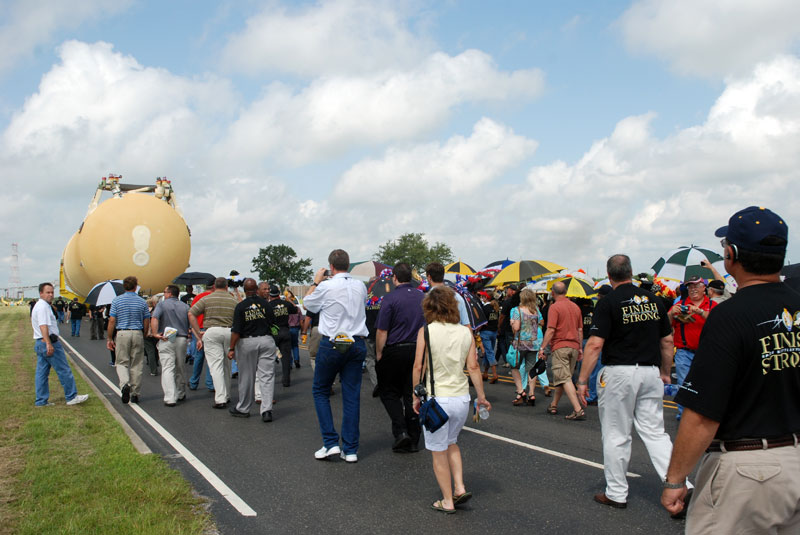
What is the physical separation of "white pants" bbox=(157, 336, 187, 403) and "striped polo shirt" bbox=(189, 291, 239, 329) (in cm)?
94

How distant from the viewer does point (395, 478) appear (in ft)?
18.4

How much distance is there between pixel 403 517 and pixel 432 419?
2.81ft

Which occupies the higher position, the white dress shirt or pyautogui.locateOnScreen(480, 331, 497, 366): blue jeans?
the white dress shirt

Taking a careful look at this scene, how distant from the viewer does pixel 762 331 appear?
2182mm

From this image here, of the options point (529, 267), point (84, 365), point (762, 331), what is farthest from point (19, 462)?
point (529, 267)

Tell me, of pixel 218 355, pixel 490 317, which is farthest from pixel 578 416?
pixel 218 355

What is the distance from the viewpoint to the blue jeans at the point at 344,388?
6190mm

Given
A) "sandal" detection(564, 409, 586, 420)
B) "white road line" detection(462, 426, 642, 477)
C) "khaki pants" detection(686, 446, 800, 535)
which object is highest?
"khaki pants" detection(686, 446, 800, 535)

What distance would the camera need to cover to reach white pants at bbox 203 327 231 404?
935 centimetres

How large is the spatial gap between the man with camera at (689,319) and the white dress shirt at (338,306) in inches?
174

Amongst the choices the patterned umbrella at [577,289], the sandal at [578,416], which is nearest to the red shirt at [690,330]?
the sandal at [578,416]

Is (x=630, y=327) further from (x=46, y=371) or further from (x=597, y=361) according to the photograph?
(x=46, y=371)

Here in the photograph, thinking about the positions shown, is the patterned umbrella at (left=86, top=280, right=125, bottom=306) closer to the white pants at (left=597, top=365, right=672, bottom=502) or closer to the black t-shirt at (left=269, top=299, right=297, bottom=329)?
the black t-shirt at (left=269, top=299, right=297, bottom=329)

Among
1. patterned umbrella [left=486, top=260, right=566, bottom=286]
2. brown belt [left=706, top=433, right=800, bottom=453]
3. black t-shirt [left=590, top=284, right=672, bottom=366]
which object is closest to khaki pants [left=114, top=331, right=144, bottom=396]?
black t-shirt [left=590, top=284, right=672, bottom=366]
